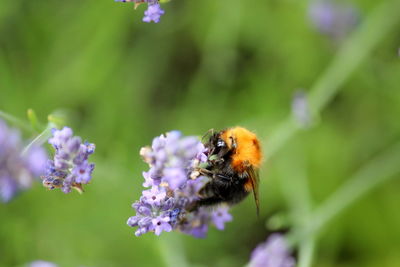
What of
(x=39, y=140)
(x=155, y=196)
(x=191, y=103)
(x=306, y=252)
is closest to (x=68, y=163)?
(x=155, y=196)

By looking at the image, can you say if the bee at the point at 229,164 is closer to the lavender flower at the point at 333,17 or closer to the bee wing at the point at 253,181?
the bee wing at the point at 253,181

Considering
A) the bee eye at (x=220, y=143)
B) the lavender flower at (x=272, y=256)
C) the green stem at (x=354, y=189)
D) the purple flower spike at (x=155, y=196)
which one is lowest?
the purple flower spike at (x=155, y=196)

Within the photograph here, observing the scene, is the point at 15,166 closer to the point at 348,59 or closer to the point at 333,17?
the point at 348,59

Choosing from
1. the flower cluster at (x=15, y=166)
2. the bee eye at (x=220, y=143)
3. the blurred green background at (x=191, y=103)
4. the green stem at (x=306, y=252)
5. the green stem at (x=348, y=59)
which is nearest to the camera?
the flower cluster at (x=15, y=166)

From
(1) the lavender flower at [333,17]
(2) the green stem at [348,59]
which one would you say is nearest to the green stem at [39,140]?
(2) the green stem at [348,59]

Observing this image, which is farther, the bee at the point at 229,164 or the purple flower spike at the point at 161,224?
the bee at the point at 229,164

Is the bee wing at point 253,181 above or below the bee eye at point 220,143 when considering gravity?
below

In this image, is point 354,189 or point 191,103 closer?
point 354,189
